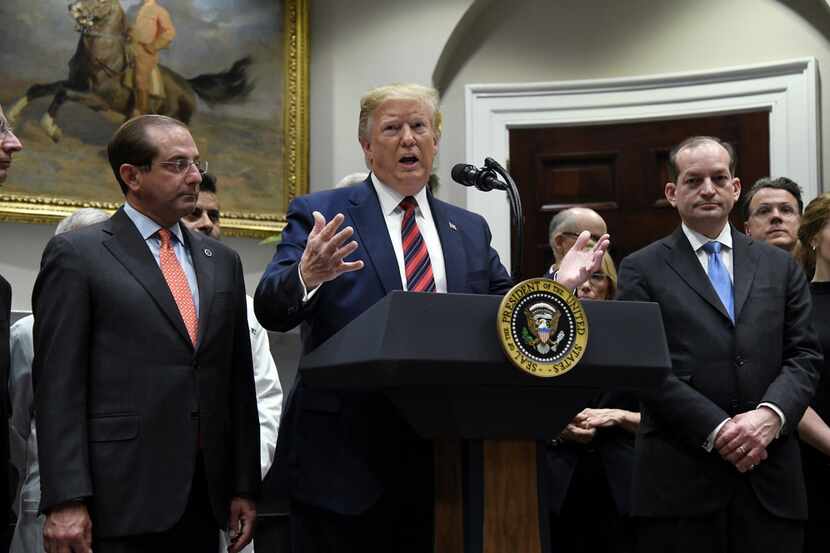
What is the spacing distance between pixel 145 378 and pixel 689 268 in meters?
1.45

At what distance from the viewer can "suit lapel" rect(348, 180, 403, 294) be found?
7.61 ft

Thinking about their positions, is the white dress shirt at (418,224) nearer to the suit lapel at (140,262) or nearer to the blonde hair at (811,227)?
the suit lapel at (140,262)

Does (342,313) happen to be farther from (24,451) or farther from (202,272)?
(24,451)

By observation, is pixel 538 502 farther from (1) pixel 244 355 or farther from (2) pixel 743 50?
(2) pixel 743 50

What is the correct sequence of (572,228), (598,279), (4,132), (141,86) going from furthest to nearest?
(141,86), (572,228), (598,279), (4,132)

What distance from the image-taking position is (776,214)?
391 centimetres

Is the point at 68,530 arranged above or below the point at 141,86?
below

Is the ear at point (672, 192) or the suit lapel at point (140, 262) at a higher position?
the ear at point (672, 192)

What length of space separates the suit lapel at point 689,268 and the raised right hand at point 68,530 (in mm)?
1604

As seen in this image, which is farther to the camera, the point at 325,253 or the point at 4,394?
the point at 4,394

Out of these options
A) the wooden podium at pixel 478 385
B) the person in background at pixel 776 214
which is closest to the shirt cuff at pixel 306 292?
the wooden podium at pixel 478 385

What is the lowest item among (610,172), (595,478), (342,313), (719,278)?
(595,478)

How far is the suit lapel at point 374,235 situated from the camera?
2.32 meters

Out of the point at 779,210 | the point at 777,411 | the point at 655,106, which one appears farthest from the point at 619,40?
the point at 777,411
